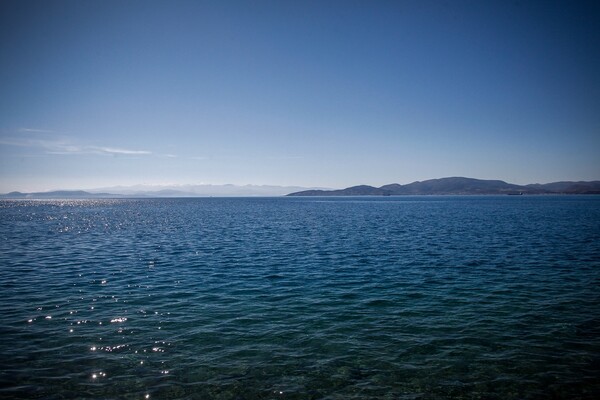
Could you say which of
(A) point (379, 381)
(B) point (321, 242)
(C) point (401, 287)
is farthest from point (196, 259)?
(A) point (379, 381)

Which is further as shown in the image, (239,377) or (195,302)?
(195,302)

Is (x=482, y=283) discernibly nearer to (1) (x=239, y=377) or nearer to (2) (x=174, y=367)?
(1) (x=239, y=377)

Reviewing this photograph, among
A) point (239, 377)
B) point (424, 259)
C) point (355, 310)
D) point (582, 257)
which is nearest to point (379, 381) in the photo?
point (239, 377)

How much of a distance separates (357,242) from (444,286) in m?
20.8

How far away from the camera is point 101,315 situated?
17.4 metres

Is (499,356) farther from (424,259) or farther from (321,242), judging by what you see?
(321,242)

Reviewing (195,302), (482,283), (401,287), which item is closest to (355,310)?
(401,287)

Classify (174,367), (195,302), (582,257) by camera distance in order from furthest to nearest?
(582,257), (195,302), (174,367)

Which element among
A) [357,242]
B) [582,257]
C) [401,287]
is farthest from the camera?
[357,242]

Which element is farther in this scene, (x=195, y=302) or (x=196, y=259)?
(x=196, y=259)

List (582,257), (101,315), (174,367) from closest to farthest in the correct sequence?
(174,367) < (101,315) < (582,257)

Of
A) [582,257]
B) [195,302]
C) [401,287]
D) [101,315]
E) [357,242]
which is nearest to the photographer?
[101,315]

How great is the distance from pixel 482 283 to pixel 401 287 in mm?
6150

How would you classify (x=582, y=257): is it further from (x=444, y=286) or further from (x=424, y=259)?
(x=444, y=286)
